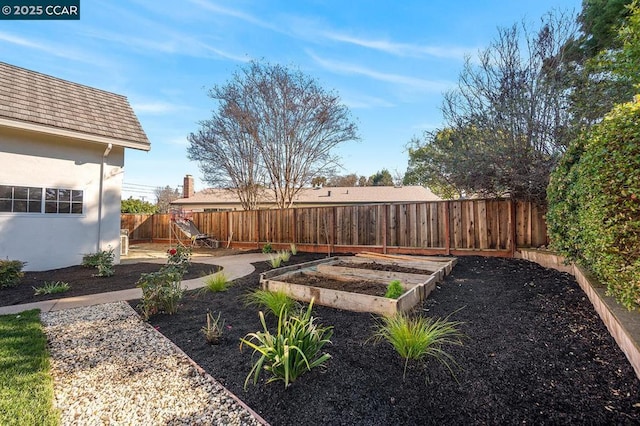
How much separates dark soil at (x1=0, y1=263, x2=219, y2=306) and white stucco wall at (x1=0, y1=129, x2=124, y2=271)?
0.56 meters

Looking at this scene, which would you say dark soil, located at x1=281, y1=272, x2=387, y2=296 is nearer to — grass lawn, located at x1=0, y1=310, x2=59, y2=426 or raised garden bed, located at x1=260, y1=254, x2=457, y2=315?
raised garden bed, located at x1=260, y1=254, x2=457, y2=315

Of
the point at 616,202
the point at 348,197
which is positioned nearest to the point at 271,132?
the point at 348,197

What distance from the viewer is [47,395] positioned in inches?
75.7

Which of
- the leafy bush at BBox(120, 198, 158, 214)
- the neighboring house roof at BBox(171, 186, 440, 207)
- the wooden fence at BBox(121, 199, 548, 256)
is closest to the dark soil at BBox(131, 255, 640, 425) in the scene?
the wooden fence at BBox(121, 199, 548, 256)

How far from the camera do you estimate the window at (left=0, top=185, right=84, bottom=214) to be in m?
6.56

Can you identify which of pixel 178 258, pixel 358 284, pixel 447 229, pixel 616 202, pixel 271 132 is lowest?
pixel 358 284

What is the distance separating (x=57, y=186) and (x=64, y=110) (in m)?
2.02

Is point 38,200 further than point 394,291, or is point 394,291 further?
point 38,200

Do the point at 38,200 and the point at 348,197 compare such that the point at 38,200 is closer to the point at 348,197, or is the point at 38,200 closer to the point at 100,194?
the point at 100,194

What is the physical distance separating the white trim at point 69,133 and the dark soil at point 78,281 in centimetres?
328

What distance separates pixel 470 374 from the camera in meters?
1.99

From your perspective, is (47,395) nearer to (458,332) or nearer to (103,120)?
(458,332)

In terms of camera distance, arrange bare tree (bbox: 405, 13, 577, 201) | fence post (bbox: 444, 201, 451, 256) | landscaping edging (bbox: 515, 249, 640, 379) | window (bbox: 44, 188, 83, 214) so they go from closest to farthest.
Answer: landscaping edging (bbox: 515, 249, 640, 379)
bare tree (bbox: 405, 13, 577, 201)
window (bbox: 44, 188, 83, 214)
fence post (bbox: 444, 201, 451, 256)

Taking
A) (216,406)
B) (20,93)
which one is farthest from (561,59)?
(20,93)
